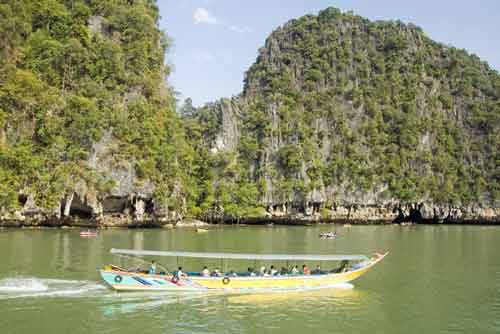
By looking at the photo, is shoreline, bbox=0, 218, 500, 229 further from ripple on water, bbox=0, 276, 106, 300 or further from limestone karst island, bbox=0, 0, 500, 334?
ripple on water, bbox=0, 276, 106, 300

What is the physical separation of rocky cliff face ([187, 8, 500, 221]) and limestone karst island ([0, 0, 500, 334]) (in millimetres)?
301

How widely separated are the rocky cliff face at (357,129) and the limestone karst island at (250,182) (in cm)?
30

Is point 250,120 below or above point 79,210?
above

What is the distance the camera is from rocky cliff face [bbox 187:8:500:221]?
74.1 m

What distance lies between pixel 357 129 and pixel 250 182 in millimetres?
22339

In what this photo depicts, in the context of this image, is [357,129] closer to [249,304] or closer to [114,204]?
[114,204]

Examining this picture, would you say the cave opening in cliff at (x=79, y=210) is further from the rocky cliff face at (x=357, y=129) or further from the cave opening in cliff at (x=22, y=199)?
the rocky cliff face at (x=357, y=129)

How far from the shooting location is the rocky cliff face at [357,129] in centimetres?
7412

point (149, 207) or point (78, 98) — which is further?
point (149, 207)

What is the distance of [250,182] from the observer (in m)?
73.1

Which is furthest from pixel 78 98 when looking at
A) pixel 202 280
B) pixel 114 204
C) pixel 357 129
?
pixel 357 129

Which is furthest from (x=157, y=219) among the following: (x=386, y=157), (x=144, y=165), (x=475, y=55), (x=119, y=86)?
(x=475, y=55)

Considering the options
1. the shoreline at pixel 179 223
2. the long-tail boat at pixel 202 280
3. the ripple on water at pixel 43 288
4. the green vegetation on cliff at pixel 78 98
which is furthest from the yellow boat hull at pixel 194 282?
the shoreline at pixel 179 223

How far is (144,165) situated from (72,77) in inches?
478
